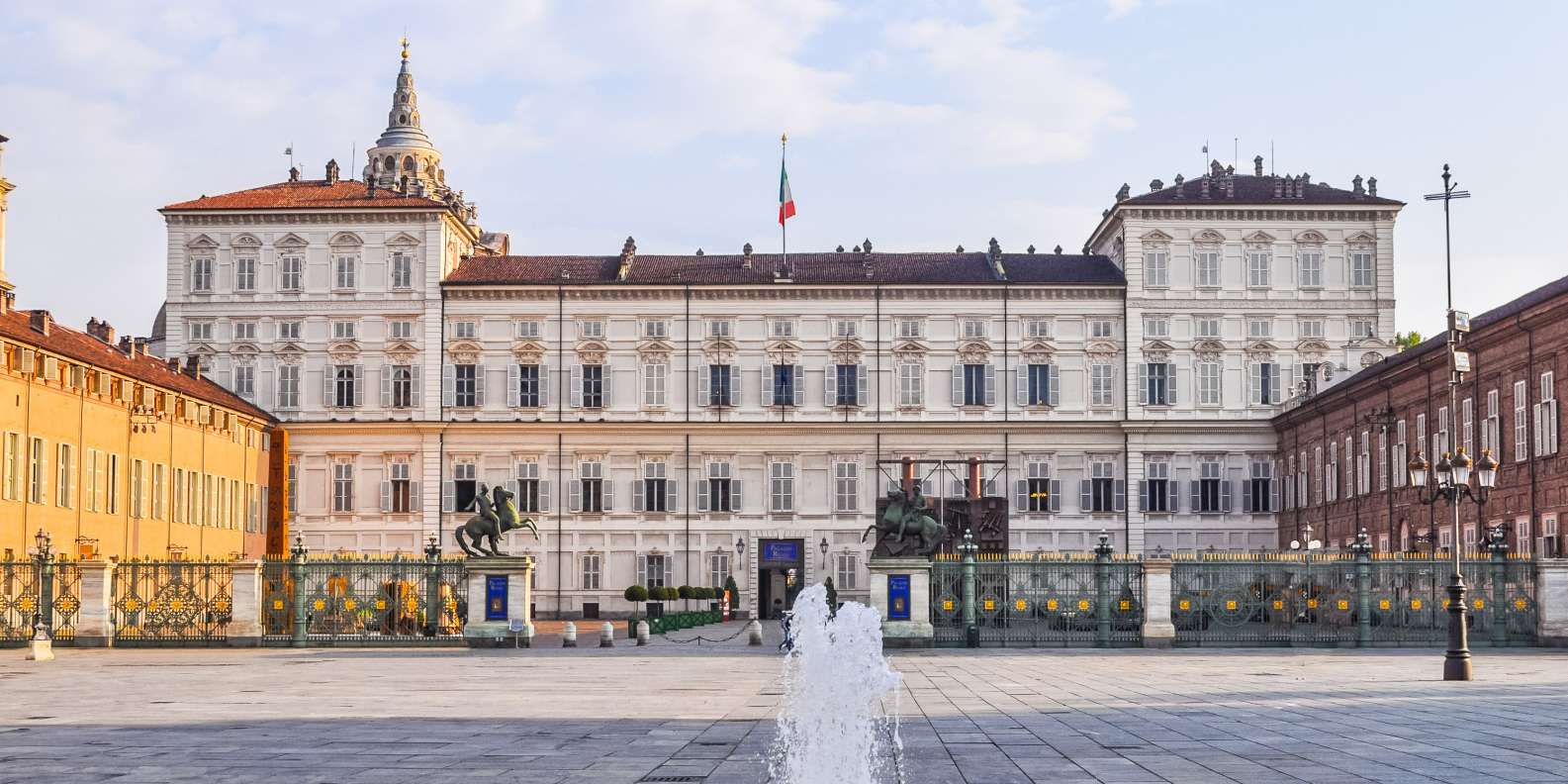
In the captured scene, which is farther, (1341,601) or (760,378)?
(760,378)

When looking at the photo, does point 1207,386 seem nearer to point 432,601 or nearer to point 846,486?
point 846,486

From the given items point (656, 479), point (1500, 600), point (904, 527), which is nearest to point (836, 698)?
point (904, 527)

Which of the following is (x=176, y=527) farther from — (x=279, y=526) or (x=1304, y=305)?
(x=1304, y=305)

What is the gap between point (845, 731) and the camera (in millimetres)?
13641

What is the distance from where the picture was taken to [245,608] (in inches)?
1603

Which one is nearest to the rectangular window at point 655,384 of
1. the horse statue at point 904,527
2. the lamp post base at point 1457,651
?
the horse statue at point 904,527

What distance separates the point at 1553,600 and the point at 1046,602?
35.1 feet

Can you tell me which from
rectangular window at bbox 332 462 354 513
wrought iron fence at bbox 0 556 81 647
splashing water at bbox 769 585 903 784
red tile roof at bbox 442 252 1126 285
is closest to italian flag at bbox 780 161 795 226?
red tile roof at bbox 442 252 1126 285

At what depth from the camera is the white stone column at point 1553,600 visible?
3878cm

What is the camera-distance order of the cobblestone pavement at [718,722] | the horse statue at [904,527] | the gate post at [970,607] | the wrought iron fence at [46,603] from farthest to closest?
the wrought iron fence at [46,603] → the horse statue at [904,527] → the gate post at [970,607] → the cobblestone pavement at [718,722]

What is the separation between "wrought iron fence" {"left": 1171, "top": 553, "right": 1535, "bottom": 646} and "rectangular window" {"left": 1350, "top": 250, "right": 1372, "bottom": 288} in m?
30.2

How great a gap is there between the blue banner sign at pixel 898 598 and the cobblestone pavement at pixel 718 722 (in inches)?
245

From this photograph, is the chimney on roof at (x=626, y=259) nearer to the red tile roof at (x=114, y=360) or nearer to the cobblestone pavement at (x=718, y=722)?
the red tile roof at (x=114, y=360)

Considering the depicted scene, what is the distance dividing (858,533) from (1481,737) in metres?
52.7
